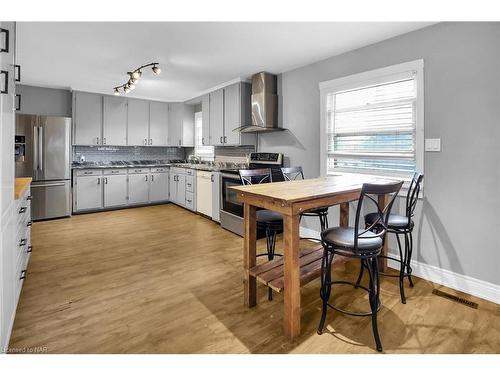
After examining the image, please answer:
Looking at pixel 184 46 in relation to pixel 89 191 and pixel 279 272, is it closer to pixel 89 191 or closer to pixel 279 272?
pixel 279 272

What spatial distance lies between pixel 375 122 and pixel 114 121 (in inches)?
198

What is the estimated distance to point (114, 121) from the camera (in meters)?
5.89

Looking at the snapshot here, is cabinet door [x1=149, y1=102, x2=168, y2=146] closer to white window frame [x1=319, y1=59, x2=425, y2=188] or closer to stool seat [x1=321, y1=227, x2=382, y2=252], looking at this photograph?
white window frame [x1=319, y1=59, x2=425, y2=188]

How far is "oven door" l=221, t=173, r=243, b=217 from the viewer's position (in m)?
4.11

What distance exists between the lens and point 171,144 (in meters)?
6.68

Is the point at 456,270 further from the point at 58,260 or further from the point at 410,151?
the point at 58,260

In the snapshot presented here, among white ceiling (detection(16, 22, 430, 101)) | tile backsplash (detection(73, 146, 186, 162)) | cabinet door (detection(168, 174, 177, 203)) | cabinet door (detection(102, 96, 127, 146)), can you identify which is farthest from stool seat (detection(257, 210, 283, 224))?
tile backsplash (detection(73, 146, 186, 162))

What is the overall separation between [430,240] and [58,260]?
3.94 meters

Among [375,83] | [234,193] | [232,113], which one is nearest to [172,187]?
[232,113]

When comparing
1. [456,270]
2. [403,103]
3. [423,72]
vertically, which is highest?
[423,72]

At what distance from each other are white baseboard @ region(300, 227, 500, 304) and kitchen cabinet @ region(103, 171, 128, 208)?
511 cm

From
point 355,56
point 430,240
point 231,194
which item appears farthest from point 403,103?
point 231,194
